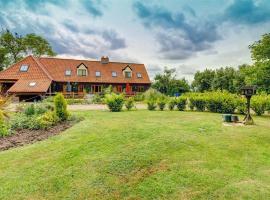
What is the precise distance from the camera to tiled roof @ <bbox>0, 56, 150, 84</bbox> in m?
33.6

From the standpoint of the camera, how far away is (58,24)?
1650 centimetres

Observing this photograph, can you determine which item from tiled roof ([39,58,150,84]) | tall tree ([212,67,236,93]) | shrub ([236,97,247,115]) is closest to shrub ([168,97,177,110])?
shrub ([236,97,247,115])

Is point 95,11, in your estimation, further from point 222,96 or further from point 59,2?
point 222,96

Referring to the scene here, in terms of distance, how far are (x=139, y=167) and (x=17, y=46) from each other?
154 ft

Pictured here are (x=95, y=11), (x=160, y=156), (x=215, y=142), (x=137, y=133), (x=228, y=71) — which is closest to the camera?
(x=160, y=156)

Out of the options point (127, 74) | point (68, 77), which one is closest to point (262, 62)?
point (127, 74)

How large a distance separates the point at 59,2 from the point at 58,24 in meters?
4.05

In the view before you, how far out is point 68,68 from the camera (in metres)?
37.6

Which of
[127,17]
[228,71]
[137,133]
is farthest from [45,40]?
[137,133]

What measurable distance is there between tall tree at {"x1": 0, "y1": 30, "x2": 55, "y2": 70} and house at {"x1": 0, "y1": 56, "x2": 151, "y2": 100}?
12.0 meters

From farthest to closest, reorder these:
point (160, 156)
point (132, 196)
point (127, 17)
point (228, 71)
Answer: point (228, 71), point (127, 17), point (160, 156), point (132, 196)

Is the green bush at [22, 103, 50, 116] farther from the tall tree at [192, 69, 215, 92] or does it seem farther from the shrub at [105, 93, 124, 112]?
the tall tree at [192, 69, 215, 92]

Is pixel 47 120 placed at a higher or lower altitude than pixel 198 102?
lower

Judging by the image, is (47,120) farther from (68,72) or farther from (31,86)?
(68,72)
